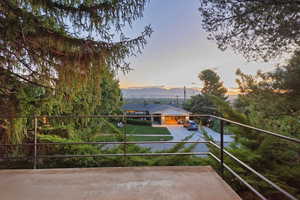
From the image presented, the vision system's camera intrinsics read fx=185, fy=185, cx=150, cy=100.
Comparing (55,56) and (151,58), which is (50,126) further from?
(151,58)

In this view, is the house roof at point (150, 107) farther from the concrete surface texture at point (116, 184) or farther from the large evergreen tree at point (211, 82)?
the concrete surface texture at point (116, 184)

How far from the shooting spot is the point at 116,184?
1912 millimetres

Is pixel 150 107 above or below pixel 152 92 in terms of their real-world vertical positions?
below

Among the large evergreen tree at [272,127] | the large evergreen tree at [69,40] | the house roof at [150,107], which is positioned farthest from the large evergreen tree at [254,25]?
the house roof at [150,107]

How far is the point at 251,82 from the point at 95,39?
328cm

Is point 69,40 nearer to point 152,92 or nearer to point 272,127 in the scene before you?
point 272,127

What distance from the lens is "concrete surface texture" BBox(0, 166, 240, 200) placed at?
5.53 feet

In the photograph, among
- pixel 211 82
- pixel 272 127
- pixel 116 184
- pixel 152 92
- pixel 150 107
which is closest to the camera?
pixel 116 184

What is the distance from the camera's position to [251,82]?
393 cm

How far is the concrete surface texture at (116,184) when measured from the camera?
5.53 feet

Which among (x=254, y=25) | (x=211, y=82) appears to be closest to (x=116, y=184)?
(x=254, y=25)

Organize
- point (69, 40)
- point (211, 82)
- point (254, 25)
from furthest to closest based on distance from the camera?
point (211, 82), point (254, 25), point (69, 40)

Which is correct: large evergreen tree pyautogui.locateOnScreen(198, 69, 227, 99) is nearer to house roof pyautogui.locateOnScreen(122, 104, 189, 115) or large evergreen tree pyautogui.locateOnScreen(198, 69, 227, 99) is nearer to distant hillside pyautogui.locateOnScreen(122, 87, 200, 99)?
distant hillside pyautogui.locateOnScreen(122, 87, 200, 99)

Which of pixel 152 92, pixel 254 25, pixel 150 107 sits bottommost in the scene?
pixel 150 107
